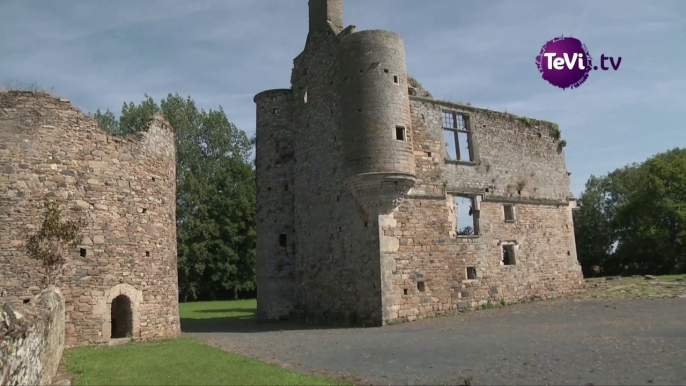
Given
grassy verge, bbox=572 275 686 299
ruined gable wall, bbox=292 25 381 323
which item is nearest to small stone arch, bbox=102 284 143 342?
ruined gable wall, bbox=292 25 381 323

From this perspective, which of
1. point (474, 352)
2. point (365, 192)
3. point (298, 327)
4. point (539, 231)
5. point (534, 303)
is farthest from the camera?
point (539, 231)

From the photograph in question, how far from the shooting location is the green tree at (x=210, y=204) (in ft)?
136

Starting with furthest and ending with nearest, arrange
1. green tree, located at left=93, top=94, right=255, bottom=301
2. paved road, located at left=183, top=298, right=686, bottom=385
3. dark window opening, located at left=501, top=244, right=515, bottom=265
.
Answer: green tree, located at left=93, top=94, right=255, bottom=301, dark window opening, located at left=501, top=244, right=515, bottom=265, paved road, located at left=183, top=298, right=686, bottom=385

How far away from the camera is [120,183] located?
15016 millimetres

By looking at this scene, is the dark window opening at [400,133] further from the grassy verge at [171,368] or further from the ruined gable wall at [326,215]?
the grassy verge at [171,368]

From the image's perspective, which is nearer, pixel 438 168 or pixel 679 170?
pixel 438 168

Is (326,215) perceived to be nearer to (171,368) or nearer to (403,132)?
(403,132)

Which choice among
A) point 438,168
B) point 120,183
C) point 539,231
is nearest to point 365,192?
point 438,168

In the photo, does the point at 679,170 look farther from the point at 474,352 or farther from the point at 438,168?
the point at 474,352

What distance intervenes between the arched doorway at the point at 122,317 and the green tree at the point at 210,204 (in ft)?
83.6

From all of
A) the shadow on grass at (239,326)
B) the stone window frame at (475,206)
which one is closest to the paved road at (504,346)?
the shadow on grass at (239,326)

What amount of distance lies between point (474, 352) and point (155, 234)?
981 cm

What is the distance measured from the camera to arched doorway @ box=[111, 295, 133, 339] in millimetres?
14789

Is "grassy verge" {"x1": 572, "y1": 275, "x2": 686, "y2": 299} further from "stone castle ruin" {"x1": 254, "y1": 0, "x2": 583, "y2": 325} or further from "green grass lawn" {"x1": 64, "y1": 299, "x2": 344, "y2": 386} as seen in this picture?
"green grass lawn" {"x1": 64, "y1": 299, "x2": 344, "y2": 386}
